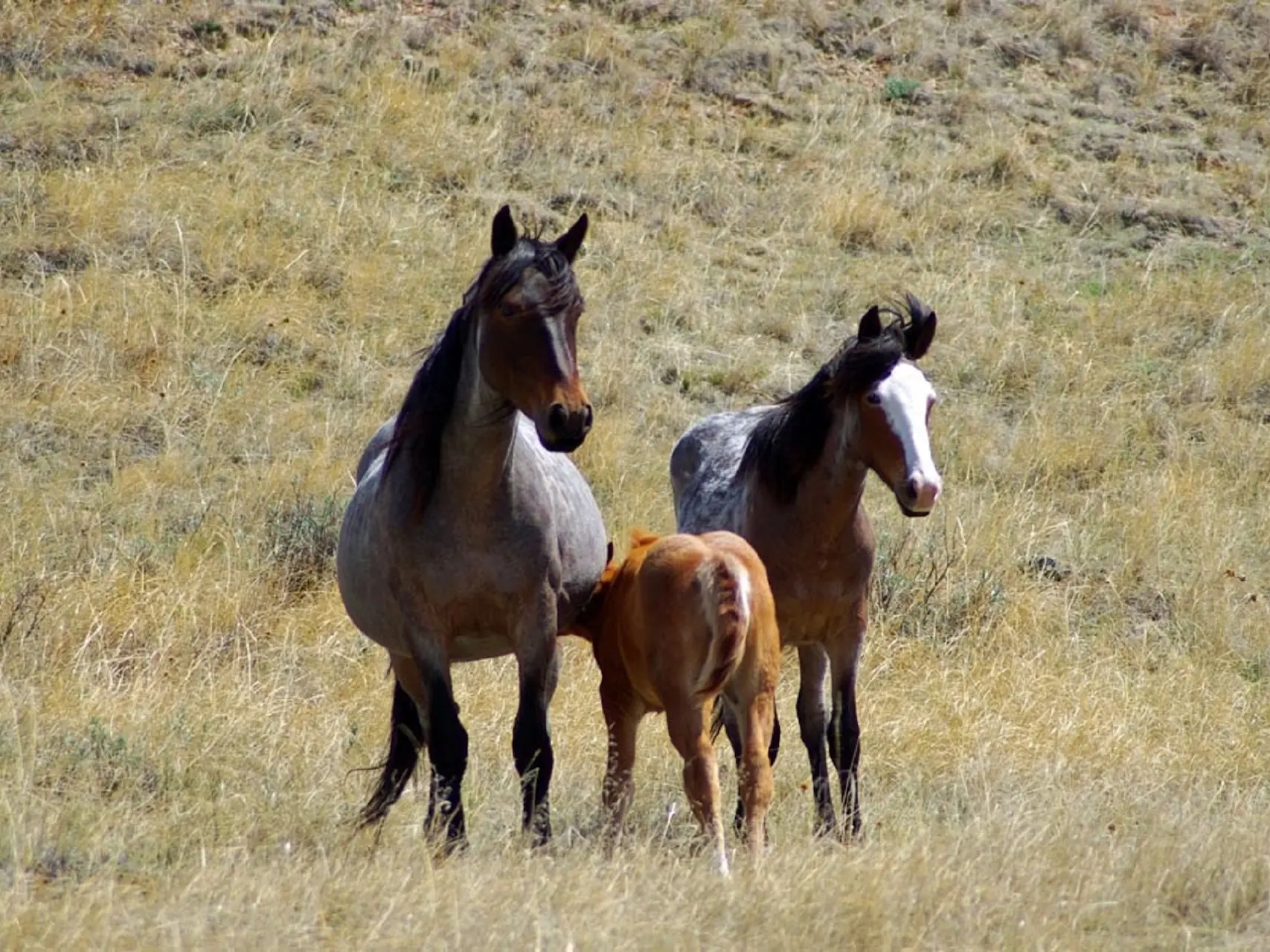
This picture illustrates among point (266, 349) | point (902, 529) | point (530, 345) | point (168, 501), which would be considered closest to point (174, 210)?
point (266, 349)

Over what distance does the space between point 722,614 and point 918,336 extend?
1.77 meters

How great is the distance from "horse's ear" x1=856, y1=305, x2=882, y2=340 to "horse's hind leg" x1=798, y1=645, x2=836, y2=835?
1291 mm

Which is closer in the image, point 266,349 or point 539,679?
point 539,679

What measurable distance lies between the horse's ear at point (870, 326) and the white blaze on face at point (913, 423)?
208mm

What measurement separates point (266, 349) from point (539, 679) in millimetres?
7123

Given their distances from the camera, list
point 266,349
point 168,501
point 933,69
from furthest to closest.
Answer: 1. point 933,69
2. point 266,349
3. point 168,501

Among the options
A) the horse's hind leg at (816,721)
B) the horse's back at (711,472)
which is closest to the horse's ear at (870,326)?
the horse's back at (711,472)

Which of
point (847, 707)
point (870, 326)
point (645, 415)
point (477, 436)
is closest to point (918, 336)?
point (870, 326)

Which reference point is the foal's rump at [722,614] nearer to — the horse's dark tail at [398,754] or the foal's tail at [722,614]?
the foal's tail at [722,614]

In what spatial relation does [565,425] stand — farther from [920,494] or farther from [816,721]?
[816,721]

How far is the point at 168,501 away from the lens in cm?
1072

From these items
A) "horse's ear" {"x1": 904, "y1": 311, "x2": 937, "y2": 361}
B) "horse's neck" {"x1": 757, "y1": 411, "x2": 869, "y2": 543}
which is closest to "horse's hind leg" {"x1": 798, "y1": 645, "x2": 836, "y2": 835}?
"horse's neck" {"x1": 757, "y1": 411, "x2": 869, "y2": 543}

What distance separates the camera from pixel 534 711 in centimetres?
619

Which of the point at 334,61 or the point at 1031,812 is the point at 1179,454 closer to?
the point at 1031,812
